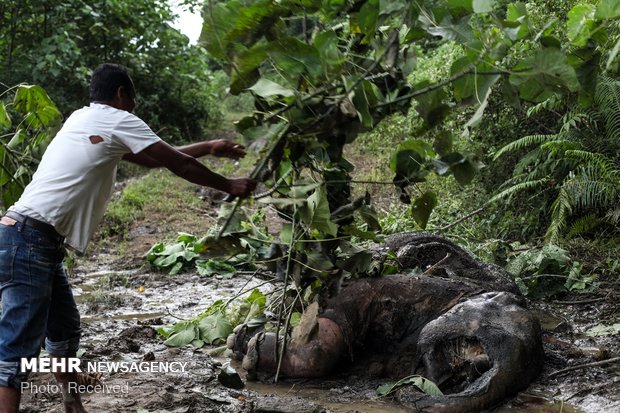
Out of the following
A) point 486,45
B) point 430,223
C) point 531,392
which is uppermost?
point 486,45

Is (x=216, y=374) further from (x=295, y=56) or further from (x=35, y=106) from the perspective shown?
(x=295, y=56)

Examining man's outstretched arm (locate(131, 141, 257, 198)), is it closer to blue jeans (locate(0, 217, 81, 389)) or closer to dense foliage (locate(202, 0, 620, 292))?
dense foliage (locate(202, 0, 620, 292))

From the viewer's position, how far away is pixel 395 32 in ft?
12.3

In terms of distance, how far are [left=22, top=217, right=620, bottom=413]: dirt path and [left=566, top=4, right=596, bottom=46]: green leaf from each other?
2192mm

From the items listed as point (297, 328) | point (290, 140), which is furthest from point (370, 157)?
point (290, 140)

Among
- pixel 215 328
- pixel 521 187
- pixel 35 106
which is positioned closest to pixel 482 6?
pixel 35 106

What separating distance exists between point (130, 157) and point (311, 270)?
1506mm

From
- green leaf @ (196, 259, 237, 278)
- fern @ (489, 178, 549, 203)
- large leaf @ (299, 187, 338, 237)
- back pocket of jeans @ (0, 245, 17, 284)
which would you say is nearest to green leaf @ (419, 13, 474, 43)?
large leaf @ (299, 187, 338, 237)

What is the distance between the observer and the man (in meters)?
3.48

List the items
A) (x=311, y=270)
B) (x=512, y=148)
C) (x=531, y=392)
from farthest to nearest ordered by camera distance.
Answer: (x=512, y=148) → (x=311, y=270) → (x=531, y=392)

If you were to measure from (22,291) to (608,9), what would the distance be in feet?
10.1

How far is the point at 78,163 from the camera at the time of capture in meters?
3.56

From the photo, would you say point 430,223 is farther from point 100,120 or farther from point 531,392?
point 100,120

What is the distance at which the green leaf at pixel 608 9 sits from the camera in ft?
10.4
